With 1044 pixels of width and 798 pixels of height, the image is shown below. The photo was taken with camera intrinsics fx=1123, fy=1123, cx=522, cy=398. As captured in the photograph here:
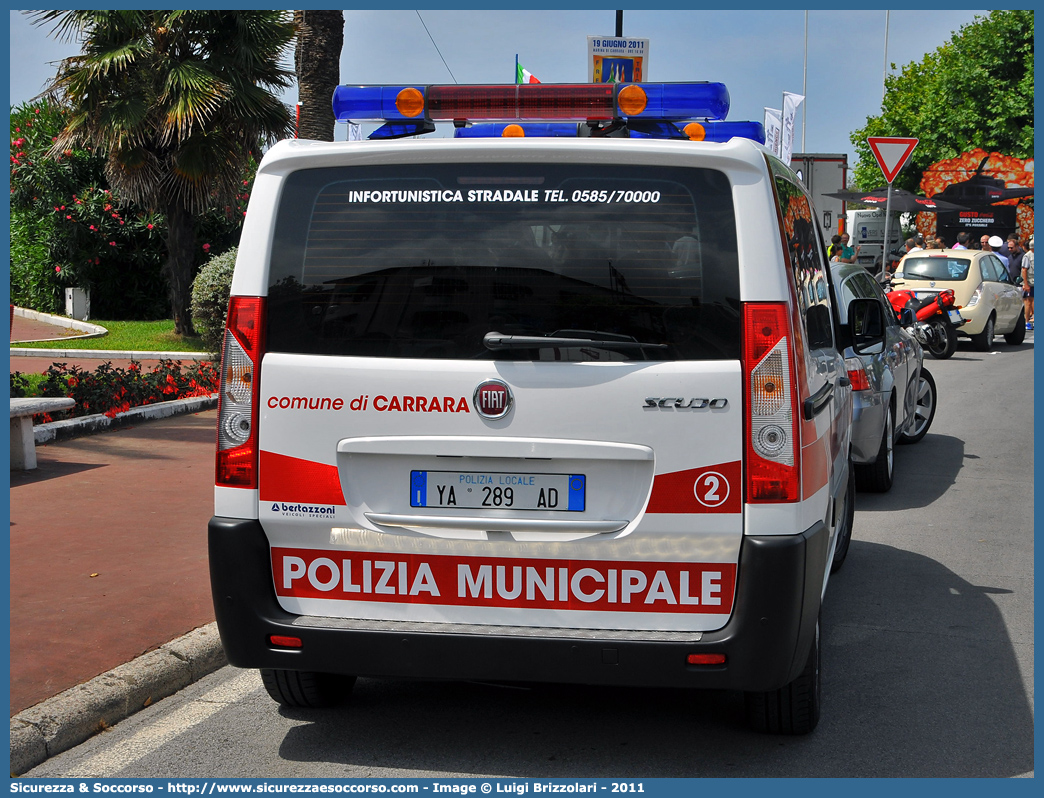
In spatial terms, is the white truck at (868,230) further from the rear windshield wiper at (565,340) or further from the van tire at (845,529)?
the rear windshield wiper at (565,340)

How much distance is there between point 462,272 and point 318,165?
609mm

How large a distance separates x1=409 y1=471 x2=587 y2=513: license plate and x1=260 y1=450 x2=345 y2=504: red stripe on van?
0.85ft

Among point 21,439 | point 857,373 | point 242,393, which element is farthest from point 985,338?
point 242,393

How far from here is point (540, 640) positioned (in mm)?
3553

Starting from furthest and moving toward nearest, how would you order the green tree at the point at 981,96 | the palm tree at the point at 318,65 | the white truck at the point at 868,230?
the green tree at the point at 981,96, the white truck at the point at 868,230, the palm tree at the point at 318,65

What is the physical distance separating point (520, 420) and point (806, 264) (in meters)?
1.52

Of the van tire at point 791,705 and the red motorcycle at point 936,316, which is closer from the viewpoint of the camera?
the van tire at point 791,705

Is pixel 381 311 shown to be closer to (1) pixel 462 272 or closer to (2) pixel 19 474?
(1) pixel 462 272

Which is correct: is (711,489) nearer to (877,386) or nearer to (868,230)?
(877,386)

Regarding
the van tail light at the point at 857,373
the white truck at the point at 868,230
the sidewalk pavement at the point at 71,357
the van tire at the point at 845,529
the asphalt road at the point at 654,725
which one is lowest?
the asphalt road at the point at 654,725

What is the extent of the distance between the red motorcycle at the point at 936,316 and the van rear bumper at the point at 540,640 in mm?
13508

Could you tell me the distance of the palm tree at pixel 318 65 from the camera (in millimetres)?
12094

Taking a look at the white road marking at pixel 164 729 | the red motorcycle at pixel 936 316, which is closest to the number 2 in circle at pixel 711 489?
the white road marking at pixel 164 729

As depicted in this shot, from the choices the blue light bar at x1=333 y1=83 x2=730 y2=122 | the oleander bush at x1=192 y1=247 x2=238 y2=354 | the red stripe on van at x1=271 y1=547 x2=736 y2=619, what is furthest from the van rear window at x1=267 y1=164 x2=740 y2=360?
the oleander bush at x1=192 y1=247 x2=238 y2=354
